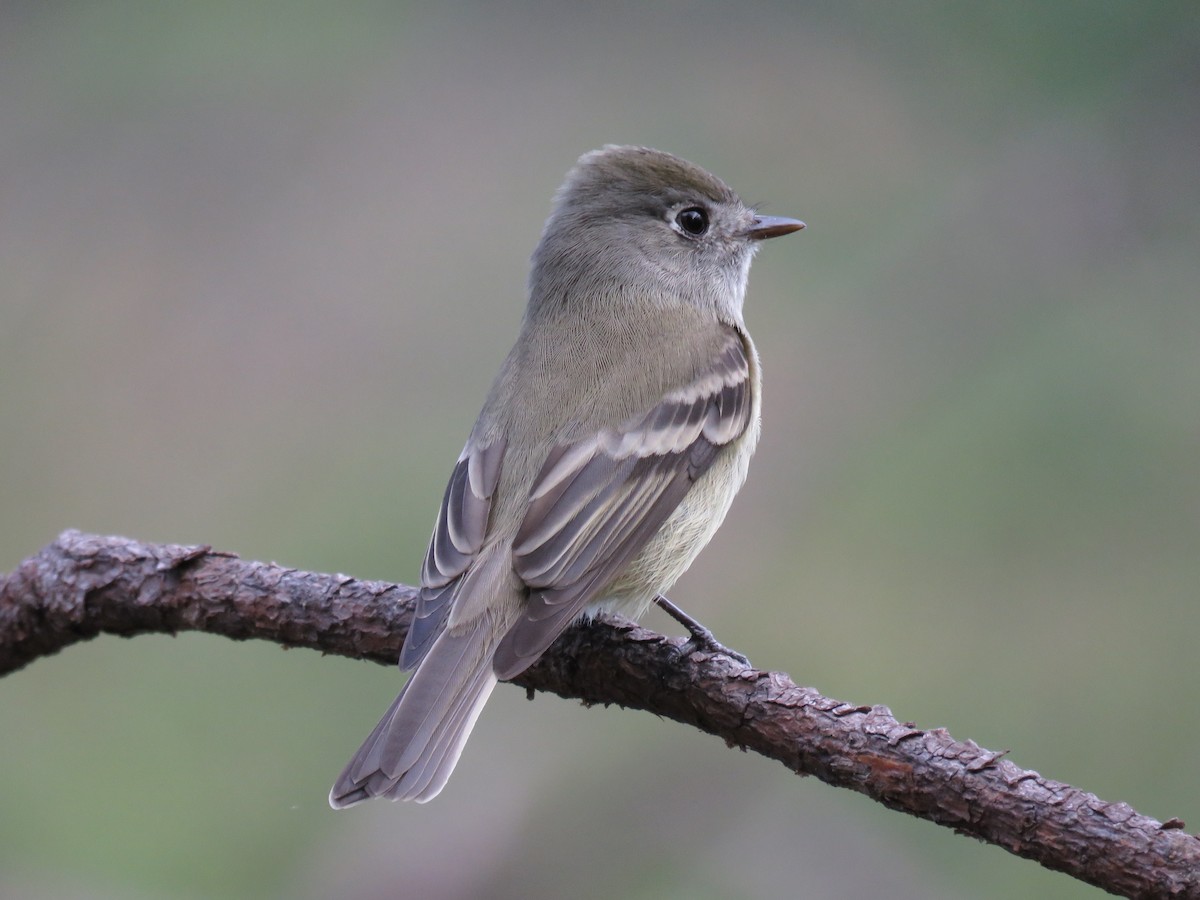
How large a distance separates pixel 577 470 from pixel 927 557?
1797 millimetres

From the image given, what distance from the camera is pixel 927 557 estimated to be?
418 cm

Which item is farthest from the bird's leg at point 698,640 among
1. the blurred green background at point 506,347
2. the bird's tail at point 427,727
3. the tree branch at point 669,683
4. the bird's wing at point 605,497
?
the blurred green background at point 506,347

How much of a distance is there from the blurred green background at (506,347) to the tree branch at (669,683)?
1.02 meters

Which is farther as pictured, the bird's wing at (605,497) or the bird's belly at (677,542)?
the bird's belly at (677,542)

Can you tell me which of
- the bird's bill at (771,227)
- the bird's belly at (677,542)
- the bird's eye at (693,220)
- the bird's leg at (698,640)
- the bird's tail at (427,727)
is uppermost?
the bird's bill at (771,227)

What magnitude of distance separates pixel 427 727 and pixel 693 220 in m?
2.00

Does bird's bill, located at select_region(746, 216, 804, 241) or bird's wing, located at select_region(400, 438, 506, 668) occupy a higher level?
bird's bill, located at select_region(746, 216, 804, 241)

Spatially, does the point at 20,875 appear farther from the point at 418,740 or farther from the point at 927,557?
the point at 927,557

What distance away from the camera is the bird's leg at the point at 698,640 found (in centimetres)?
247

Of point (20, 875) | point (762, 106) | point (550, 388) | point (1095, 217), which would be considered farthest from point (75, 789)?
point (1095, 217)

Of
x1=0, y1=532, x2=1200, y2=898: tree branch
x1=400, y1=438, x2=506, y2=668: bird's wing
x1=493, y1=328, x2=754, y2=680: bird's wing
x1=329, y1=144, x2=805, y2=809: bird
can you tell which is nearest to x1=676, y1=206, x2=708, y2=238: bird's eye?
x1=329, y1=144, x2=805, y2=809: bird

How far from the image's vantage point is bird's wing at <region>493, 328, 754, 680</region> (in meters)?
2.48

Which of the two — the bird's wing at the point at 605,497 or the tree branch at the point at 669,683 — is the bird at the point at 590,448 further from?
the tree branch at the point at 669,683

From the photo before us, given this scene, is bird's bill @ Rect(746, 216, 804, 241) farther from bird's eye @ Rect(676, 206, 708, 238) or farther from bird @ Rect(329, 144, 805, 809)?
bird's eye @ Rect(676, 206, 708, 238)
